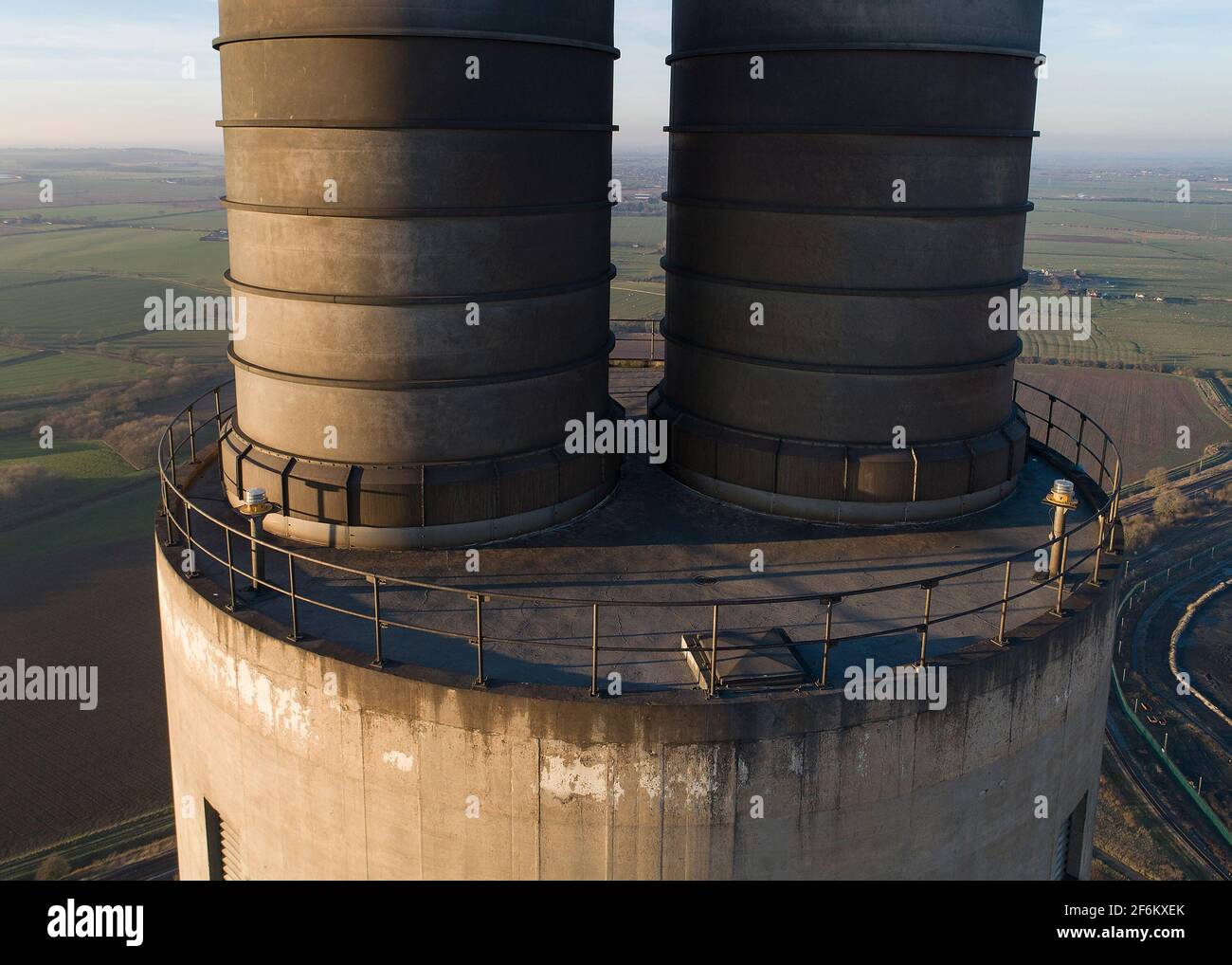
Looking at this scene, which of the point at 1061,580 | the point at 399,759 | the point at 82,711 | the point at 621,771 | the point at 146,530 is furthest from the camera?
the point at 146,530

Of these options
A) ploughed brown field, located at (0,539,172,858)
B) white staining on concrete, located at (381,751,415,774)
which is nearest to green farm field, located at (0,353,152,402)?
ploughed brown field, located at (0,539,172,858)

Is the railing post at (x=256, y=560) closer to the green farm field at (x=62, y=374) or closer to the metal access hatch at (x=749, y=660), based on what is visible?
the metal access hatch at (x=749, y=660)

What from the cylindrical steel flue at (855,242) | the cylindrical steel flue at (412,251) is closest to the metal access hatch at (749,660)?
the cylindrical steel flue at (412,251)

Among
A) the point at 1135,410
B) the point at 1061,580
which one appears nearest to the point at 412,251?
the point at 1061,580

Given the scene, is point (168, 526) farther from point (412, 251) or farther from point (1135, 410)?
point (1135, 410)

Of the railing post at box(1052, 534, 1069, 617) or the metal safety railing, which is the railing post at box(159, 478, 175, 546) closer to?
the metal safety railing

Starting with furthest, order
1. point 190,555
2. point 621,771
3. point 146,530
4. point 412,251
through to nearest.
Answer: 1. point 146,530
2. point 190,555
3. point 412,251
4. point 621,771

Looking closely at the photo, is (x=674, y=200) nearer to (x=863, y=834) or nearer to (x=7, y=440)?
(x=863, y=834)
